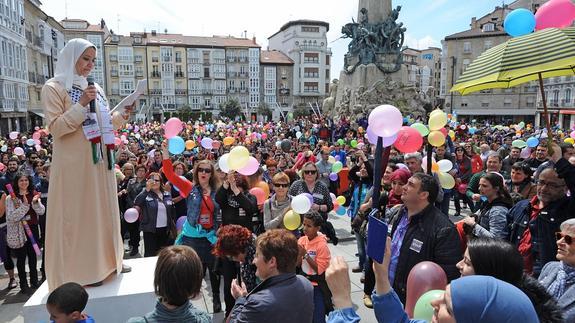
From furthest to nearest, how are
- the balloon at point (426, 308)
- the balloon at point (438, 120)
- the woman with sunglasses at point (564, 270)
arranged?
the balloon at point (438, 120)
the woman with sunglasses at point (564, 270)
the balloon at point (426, 308)

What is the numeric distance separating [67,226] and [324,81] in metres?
74.5

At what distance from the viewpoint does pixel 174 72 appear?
68125 mm

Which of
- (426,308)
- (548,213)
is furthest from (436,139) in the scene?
(426,308)

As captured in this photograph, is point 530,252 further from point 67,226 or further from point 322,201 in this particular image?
point 67,226

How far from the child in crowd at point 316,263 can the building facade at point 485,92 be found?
57.2m

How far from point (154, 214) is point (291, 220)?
244 cm

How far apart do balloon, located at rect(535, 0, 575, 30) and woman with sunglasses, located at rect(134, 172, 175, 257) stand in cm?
511

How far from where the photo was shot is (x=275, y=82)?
243ft

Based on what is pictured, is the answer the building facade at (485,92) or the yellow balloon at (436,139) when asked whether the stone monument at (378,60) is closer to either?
the yellow balloon at (436,139)

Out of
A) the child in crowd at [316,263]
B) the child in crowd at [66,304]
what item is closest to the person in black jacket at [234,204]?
the child in crowd at [316,263]

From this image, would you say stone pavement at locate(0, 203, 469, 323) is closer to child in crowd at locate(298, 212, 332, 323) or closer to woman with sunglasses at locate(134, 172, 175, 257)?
woman with sunglasses at locate(134, 172, 175, 257)

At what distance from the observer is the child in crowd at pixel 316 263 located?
3554 mm

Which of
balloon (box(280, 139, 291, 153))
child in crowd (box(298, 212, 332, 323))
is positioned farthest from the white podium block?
balloon (box(280, 139, 291, 153))

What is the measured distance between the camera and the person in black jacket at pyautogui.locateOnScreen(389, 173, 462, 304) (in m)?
3.02
